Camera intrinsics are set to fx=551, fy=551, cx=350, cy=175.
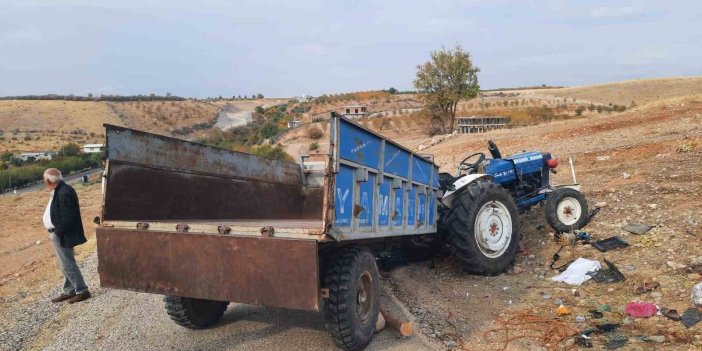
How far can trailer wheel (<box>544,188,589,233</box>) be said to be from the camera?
810 centimetres

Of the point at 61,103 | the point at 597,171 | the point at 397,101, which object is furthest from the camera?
the point at 61,103

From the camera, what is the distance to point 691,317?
16.6 ft

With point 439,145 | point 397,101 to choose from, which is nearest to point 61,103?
point 397,101

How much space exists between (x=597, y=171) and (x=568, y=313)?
6934 millimetres

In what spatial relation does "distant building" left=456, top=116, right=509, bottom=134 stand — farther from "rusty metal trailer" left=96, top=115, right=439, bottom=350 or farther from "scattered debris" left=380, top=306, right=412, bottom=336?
"scattered debris" left=380, top=306, right=412, bottom=336

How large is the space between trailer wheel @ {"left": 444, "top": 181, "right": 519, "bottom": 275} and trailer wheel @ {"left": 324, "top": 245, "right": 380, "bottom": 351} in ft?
6.89

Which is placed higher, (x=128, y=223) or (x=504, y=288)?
(x=128, y=223)

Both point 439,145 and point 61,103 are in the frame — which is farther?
point 61,103

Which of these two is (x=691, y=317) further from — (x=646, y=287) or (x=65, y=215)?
(x=65, y=215)

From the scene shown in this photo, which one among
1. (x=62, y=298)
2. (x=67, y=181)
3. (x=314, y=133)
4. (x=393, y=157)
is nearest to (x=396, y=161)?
(x=393, y=157)

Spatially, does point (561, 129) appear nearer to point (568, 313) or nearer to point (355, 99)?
point (568, 313)

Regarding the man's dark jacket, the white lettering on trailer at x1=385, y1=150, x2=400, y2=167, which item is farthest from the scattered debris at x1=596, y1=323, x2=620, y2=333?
the man's dark jacket

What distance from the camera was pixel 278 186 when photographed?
22.7 feet

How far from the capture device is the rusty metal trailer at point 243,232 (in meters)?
3.97
